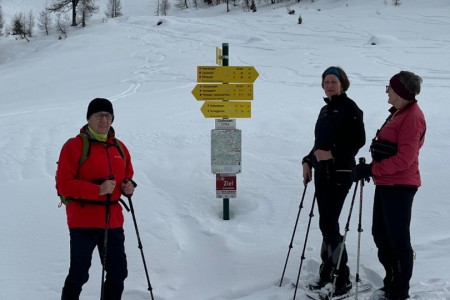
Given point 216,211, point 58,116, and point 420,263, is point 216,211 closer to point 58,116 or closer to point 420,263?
point 420,263

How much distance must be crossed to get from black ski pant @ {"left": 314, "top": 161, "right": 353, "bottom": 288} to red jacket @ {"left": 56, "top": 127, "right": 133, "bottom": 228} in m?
1.68

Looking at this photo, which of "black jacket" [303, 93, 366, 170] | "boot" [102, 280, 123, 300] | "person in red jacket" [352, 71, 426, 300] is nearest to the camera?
"person in red jacket" [352, 71, 426, 300]

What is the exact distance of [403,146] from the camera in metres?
3.36

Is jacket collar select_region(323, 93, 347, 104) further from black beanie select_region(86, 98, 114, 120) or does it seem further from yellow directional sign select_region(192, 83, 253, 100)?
black beanie select_region(86, 98, 114, 120)

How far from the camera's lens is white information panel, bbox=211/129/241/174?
5453 millimetres

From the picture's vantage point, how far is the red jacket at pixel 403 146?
3.35 m

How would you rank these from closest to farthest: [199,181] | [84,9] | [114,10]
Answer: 1. [199,181]
2. [84,9]
3. [114,10]

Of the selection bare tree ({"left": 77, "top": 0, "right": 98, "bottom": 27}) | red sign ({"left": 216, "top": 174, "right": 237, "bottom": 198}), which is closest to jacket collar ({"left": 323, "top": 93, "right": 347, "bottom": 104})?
red sign ({"left": 216, "top": 174, "right": 237, "bottom": 198})

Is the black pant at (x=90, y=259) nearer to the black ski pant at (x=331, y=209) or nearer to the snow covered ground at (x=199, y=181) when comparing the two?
the snow covered ground at (x=199, y=181)

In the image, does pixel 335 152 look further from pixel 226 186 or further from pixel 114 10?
pixel 114 10

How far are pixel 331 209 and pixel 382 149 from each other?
681 mm

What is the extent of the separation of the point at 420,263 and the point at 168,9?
64.6m

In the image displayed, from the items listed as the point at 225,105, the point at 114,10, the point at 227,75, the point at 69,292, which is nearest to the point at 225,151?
the point at 225,105

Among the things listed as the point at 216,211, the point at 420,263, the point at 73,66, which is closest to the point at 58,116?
the point at 216,211
